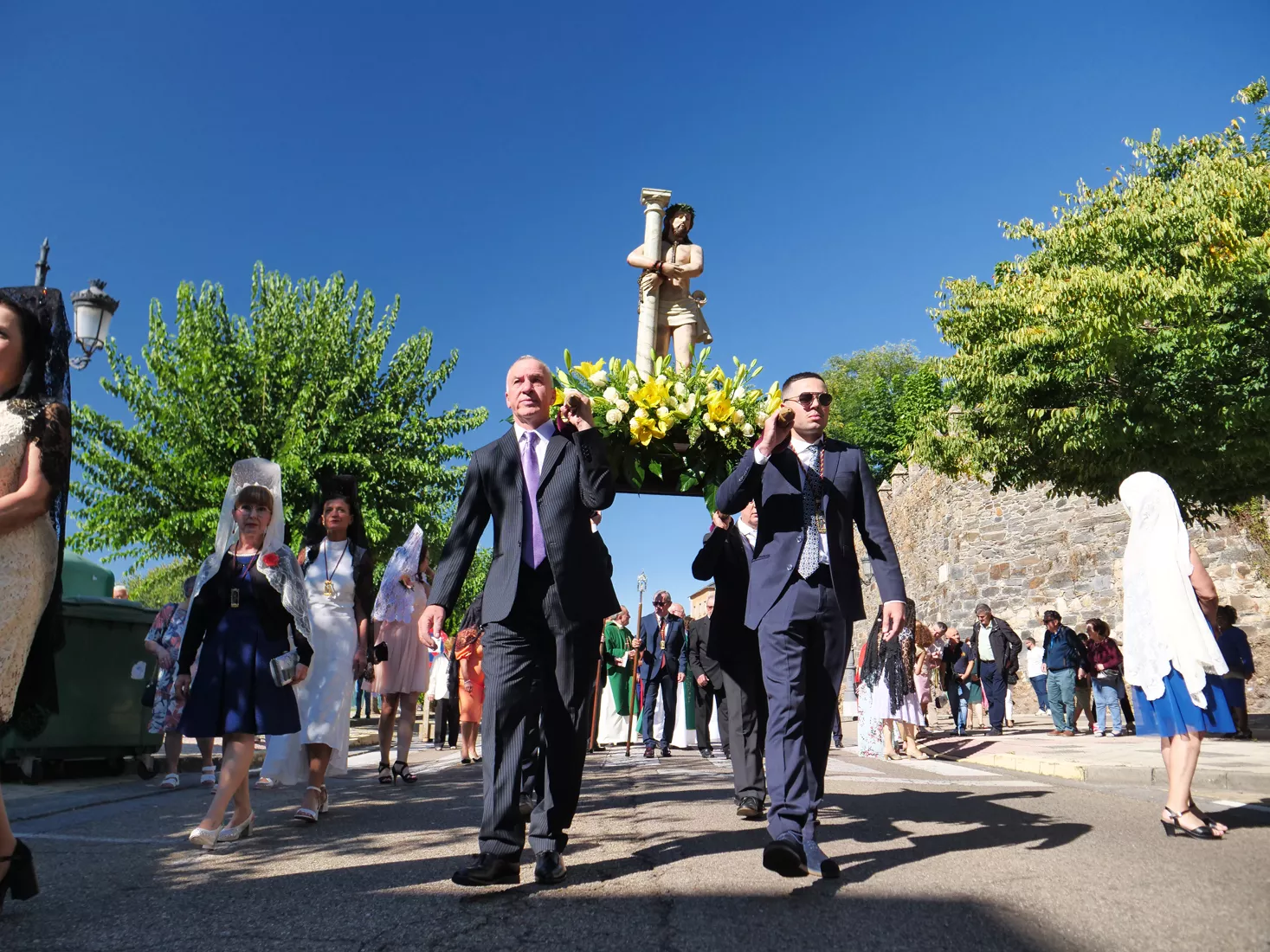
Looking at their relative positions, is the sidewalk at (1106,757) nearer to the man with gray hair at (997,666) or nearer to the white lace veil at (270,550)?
the man with gray hair at (997,666)

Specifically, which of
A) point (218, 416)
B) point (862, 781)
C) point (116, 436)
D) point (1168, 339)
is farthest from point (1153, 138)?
point (116, 436)

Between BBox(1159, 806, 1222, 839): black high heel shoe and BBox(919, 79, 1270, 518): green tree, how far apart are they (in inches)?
346

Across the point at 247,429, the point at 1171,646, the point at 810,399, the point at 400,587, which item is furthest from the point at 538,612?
the point at 247,429

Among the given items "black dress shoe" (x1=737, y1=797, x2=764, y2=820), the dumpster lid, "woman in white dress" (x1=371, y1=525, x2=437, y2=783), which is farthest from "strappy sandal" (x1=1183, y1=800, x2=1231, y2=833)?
the dumpster lid

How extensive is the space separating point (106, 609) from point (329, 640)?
3.67 meters

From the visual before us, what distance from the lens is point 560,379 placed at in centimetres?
559

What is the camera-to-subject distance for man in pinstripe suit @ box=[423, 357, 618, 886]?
380 centimetres

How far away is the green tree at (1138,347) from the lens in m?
12.5

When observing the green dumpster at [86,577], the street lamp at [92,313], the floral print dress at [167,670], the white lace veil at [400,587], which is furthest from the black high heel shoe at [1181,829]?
the green dumpster at [86,577]

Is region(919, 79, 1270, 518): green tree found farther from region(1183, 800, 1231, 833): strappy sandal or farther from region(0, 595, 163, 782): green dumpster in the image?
region(0, 595, 163, 782): green dumpster

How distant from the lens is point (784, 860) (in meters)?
3.56

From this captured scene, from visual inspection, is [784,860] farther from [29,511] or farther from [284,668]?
[29,511]

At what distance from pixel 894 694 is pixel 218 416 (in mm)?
15517

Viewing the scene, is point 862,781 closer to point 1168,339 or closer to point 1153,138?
point 1168,339
